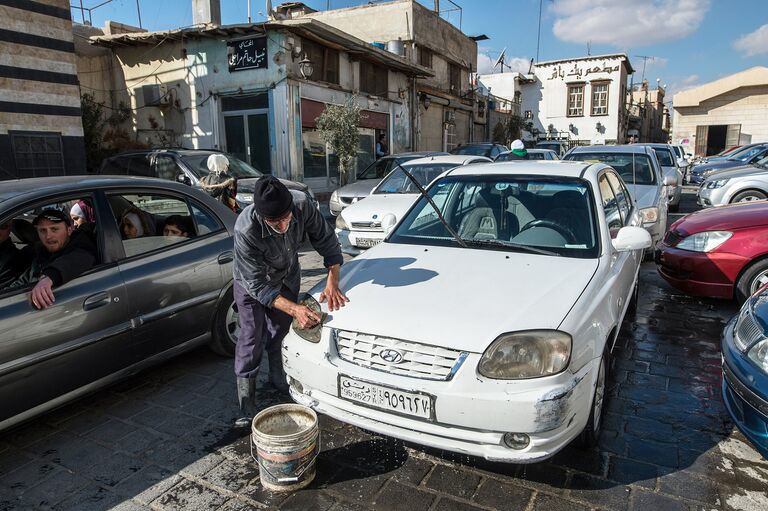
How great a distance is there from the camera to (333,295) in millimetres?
2992

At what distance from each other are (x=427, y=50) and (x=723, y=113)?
74.9ft

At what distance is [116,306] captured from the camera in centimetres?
339

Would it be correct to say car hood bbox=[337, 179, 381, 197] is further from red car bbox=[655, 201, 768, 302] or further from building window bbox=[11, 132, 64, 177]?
red car bbox=[655, 201, 768, 302]

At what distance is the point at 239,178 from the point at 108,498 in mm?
7986

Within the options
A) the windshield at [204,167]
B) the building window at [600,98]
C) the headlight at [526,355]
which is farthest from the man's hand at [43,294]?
the building window at [600,98]

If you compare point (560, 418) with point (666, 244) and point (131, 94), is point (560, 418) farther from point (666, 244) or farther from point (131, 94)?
point (131, 94)

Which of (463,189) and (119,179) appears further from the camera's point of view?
(463,189)

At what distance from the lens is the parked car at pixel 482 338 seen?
2.44 m

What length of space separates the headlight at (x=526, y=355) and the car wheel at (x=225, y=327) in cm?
252

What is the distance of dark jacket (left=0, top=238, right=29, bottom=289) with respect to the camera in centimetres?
332

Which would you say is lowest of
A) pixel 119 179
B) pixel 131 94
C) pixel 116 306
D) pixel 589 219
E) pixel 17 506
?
pixel 17 506

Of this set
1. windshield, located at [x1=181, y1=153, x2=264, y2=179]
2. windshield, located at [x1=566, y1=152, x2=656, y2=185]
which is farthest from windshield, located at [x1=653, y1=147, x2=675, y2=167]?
windshield, located at [x1=181, y1=153, x2=264, y2=179]

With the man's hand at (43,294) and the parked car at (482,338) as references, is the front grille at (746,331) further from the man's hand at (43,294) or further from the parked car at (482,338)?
the man's hand at (43,294)

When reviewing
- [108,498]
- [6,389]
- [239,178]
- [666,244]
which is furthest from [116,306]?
[239,178]
